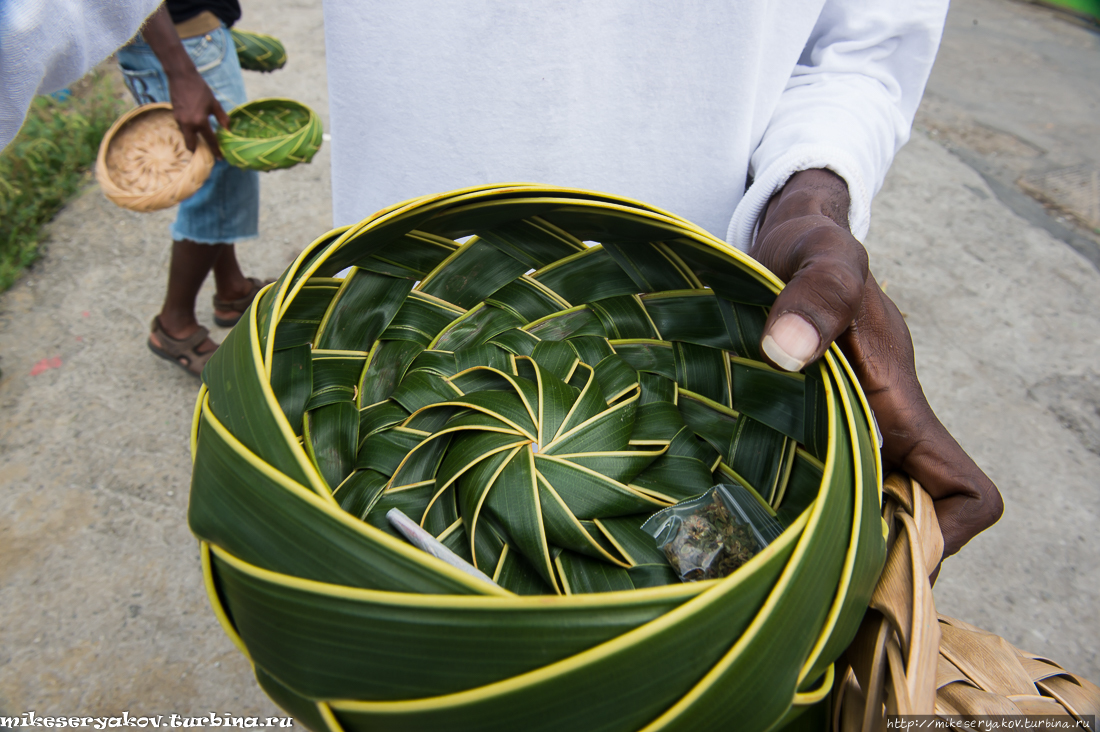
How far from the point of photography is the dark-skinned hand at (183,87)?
1241 mm

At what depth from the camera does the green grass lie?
1.80 meters

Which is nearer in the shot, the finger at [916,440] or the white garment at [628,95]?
the finger at [916,440]

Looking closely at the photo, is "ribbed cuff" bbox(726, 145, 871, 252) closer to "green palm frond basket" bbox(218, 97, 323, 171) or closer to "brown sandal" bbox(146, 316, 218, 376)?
"green palm frond basket" bbox(218, 97, 323, 171)

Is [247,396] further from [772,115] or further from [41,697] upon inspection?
[41,697]

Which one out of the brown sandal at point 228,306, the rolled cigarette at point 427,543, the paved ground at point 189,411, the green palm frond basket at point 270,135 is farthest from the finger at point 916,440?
the brown sandal at point 228,306

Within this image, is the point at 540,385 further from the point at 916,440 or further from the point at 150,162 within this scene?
the point at 150,162

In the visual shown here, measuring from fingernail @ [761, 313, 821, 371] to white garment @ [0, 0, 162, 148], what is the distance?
499mm

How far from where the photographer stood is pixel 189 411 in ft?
4.93

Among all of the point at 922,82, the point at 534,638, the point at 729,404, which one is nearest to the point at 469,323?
the point at 729,404

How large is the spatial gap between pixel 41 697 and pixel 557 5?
1.23 m

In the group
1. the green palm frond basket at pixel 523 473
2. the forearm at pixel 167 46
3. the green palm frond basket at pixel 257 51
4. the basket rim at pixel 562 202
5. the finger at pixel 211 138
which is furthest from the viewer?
the green palm frond basket at pixel 257 51

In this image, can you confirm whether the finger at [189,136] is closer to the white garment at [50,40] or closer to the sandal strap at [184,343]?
the sandal strap at [184,343]

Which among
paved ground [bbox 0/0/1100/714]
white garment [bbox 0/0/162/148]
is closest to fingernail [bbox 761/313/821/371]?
A: white garment [bbox 0/0/162/148]

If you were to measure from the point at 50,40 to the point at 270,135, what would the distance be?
1.12 meters
